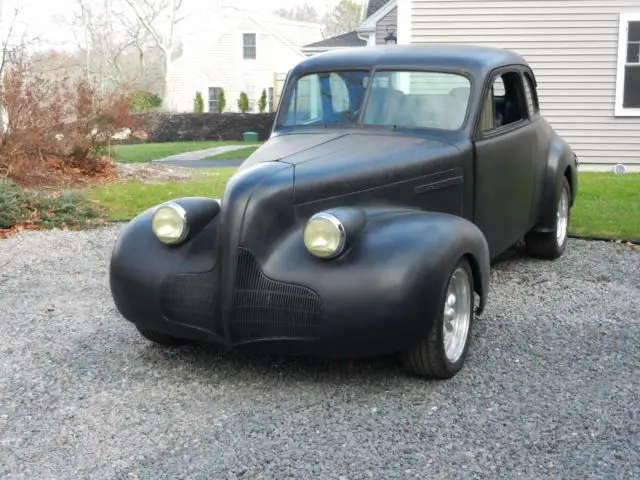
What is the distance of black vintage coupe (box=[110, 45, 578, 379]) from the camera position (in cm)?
421

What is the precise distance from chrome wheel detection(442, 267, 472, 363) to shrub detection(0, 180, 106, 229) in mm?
6115

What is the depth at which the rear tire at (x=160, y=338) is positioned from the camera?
16.6 feet

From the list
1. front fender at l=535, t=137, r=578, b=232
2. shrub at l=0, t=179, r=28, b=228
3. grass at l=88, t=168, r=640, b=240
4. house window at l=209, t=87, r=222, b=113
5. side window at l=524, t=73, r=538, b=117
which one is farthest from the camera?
house window at l=209, t=87, r=222, b=113

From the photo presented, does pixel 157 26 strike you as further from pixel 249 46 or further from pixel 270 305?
pixel 270 305

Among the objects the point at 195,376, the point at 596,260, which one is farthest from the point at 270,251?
the point at 596,260

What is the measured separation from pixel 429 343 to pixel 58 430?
1.86 metres

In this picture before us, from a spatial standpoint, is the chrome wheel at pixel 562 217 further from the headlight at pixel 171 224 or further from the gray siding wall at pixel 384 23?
the gray siding wall at pixel 384 23

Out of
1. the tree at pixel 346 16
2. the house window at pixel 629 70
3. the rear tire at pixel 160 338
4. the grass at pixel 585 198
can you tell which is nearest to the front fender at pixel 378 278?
the rear tire at pixel 160 338

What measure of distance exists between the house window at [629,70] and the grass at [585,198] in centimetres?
170

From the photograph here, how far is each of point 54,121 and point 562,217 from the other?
Answer: 8.70 meters

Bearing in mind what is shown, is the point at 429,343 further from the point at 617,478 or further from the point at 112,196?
the point at 112,196

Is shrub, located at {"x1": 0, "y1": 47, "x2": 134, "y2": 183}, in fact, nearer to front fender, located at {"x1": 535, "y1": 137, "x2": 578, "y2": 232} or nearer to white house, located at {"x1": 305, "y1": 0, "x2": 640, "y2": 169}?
white house, located at {"x1": 305, "y1": 0, "x2": 640, "y2": 169}

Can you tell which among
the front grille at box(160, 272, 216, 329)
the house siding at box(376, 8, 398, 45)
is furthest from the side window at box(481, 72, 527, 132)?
the house siding at box(376, 8, 398, 45)

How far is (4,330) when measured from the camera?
5719 mm
